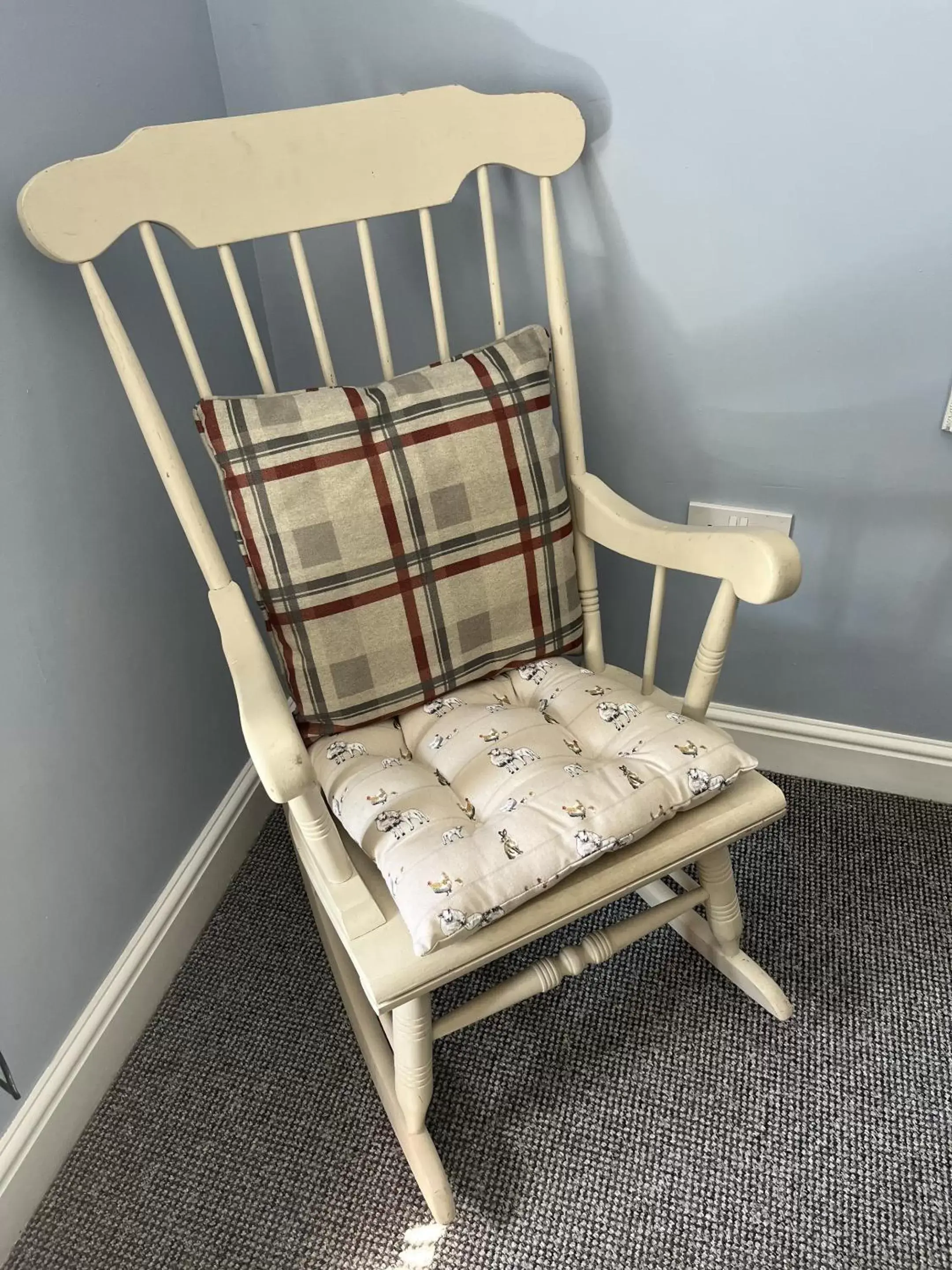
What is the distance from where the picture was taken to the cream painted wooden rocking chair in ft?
2.74

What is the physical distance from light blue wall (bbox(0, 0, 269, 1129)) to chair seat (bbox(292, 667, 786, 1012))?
30 centimetres

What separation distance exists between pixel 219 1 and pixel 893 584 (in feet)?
3.70

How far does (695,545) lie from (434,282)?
42 cm

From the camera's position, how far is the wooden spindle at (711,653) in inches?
37.2

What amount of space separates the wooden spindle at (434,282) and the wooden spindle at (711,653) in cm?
42

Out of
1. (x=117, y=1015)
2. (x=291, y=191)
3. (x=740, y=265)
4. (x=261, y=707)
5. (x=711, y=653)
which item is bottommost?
(x=117, y=1015)

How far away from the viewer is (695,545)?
0.95 metres

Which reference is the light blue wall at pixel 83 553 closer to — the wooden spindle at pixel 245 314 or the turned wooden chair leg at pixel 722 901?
the wooden spindle at pixel 245 314

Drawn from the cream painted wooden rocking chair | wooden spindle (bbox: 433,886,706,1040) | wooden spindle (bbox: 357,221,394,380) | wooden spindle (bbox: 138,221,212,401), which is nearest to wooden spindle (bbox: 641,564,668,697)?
the cream painted wooden rocking chair

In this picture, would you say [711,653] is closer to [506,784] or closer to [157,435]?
[506,784]

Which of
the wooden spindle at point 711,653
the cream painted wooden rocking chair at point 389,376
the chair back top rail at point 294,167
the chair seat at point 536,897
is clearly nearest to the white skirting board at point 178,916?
the cream painted wooden rocking chair at point 389,376

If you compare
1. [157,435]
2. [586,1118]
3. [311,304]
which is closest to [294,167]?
[311,304]

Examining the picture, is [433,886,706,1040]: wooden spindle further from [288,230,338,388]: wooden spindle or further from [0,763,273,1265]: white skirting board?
[288,230,338,388]: wooden spindle

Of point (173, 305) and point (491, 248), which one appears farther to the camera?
point (491, 248)
